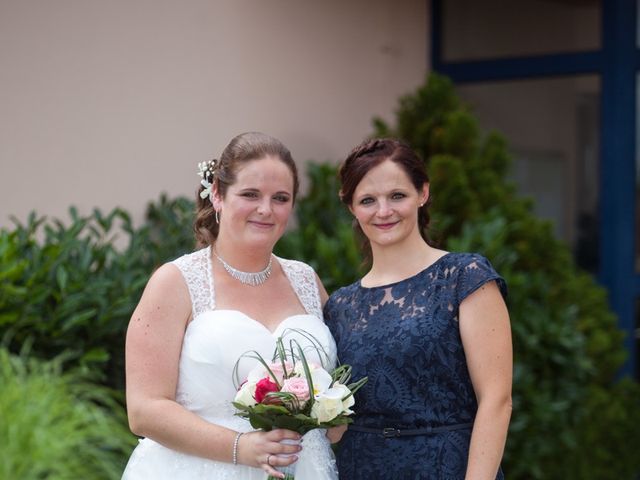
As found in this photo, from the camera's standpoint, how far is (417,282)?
3.46 meters

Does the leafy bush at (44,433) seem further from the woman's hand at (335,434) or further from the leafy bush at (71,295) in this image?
the leafy bush at (71,295)

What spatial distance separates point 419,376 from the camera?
11.0 feet

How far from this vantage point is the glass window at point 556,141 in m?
7.74

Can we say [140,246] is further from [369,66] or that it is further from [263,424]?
A: [369,66]

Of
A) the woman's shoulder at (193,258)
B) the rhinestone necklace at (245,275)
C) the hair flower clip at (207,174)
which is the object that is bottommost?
the rhinestone necklace at (245,275)

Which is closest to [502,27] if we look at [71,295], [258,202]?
[71,295]

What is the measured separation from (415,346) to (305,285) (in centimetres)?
58

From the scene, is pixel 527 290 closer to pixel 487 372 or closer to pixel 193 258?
pixel 487 372

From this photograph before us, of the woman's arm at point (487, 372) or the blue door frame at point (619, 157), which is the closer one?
the woman's arm at point (487, 372)

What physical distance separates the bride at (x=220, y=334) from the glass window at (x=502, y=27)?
4.81 metres

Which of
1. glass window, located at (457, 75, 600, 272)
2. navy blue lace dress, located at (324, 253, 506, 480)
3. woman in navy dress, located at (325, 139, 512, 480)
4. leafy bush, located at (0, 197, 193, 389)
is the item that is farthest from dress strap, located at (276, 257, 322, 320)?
glass window, located at (457, 75, 600, 272)

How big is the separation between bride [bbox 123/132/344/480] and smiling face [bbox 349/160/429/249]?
25 centimetres

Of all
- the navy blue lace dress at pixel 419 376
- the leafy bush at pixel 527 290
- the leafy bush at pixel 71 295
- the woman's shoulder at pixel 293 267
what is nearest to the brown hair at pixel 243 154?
the woman's shoulder at pixel 293 267

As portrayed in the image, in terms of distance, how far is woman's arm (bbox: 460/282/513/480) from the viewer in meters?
3.26
